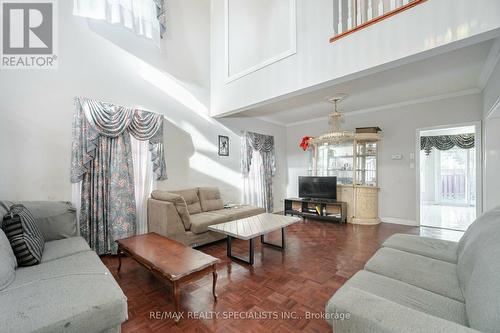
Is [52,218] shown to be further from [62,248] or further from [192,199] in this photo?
[192,199]

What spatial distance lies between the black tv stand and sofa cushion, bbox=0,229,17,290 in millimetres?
4749

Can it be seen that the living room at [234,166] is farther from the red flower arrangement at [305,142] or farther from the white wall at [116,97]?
the red flower arrangement at [305,142]

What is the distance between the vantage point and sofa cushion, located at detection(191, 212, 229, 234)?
→ 3.14 m

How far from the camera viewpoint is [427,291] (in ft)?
4.20

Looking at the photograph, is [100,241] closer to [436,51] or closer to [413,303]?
[413,303]

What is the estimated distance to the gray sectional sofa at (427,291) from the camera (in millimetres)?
866

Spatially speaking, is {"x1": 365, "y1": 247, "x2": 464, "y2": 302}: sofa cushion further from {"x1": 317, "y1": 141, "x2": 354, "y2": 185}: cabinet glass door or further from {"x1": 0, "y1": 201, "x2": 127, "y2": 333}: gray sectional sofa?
{"x1": 317, "y1": 141, "x2": 354, "y2": 185}: cabinet glass door

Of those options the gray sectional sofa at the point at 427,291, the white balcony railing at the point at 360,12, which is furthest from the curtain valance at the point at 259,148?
the gray sectional sofa at the point at 427,291

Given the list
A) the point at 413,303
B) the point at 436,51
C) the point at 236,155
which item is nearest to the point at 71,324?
the point at 413,303

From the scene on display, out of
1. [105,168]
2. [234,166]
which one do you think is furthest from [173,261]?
[234,166]

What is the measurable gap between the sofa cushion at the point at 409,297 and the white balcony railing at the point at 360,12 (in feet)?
8.46

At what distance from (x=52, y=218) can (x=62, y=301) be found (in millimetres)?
1576

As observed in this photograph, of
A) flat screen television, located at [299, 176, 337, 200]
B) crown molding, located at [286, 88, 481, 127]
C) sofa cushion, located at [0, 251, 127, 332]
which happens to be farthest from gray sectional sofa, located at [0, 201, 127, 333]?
crown molding, located at [286, 88, 481, 127]

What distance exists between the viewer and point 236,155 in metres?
5.05
